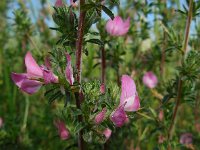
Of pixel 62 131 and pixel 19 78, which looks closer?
pixel 19 78

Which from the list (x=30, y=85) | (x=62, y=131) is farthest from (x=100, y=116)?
(x=62, y=131)

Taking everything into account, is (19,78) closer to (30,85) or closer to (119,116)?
(30,85)

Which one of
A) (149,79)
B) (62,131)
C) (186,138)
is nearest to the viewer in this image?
(62,131)

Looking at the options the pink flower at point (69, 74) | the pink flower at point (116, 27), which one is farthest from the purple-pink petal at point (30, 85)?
the pink flower at point (116, 27)

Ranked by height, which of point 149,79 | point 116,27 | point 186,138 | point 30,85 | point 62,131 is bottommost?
point 186,138

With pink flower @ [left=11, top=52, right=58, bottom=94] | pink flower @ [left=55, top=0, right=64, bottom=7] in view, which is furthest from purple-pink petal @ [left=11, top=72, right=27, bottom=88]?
pink flower @ [left=55, top=0, right=64, bottom=7]

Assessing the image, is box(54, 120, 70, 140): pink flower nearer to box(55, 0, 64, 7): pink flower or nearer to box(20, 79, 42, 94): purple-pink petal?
box(20, 79, 42, 94): purple-pink petal

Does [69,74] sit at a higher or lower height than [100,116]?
higher
